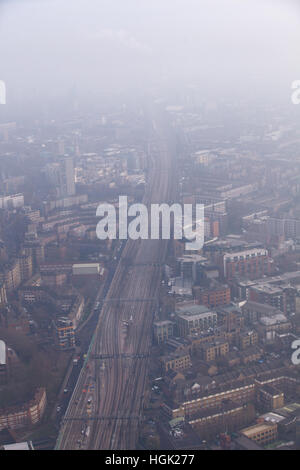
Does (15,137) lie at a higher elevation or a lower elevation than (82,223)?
higher

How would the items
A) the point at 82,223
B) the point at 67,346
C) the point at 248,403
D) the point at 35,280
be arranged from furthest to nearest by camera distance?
1. the point at 82,223
2. the point at 35,280
3. the point at 67,346
4. the point at 248,403

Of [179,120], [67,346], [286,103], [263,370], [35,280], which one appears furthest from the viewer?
[179,120]

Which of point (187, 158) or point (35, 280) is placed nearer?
point (35, 280)

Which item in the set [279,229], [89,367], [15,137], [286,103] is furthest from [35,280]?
[286,103]

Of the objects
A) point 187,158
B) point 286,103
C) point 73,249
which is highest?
point 286,103

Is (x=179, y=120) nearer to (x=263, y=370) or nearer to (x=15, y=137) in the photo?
(x=15, y=137)

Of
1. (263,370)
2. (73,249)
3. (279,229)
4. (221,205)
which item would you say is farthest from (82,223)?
(263,370)
